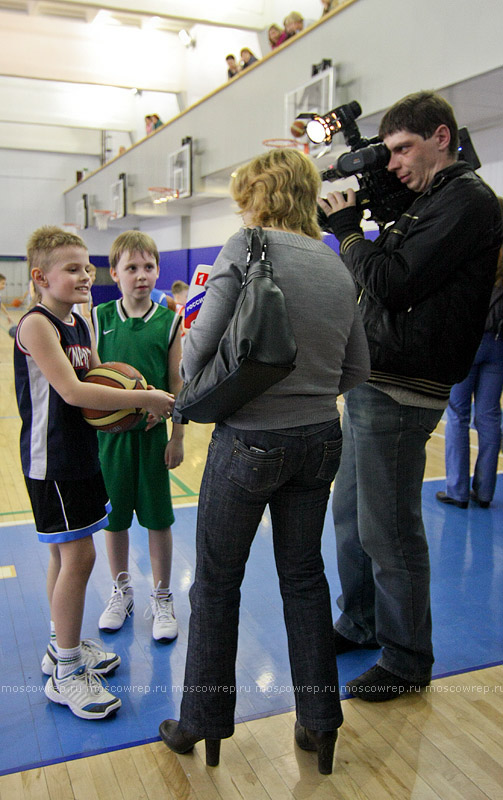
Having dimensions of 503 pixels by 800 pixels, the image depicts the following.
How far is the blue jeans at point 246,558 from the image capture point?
1.51 m

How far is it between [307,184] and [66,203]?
2183 centimetres

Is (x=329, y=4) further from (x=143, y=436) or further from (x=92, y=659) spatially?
(x=92, y=659)

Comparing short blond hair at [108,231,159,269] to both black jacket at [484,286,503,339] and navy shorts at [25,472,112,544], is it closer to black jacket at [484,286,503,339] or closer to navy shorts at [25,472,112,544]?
navy shorts at [25,472,112,544]

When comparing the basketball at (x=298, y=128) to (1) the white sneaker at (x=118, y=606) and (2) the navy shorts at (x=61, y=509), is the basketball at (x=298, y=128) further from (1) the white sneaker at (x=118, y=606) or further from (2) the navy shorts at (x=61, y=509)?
(2) the navy shorts at (x=61, y=509)

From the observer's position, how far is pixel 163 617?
2.36 m

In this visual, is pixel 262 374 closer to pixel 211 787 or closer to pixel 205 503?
pixel 205 503

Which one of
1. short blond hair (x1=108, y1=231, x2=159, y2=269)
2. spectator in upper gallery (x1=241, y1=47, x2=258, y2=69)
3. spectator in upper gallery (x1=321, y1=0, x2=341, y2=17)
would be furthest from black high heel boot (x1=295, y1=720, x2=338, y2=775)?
spectator in upper gallery (x1=241, y1=47, x2=258, y2=69)

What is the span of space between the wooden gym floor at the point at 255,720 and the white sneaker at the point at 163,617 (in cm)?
5

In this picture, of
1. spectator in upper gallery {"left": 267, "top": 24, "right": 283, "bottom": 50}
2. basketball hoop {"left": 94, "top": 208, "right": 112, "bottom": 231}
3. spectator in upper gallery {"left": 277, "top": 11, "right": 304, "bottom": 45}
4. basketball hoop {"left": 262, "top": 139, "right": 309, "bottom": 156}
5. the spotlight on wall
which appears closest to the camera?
basketball hoop {"left": 262, "top": 139, "right": 309, "bottom": 156}

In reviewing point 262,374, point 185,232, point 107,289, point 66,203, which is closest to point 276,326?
point 262,374

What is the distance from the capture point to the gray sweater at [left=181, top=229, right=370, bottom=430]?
1454 mm

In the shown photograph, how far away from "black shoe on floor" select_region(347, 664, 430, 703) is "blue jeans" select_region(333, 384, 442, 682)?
0.9 inches

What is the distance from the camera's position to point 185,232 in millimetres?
14078

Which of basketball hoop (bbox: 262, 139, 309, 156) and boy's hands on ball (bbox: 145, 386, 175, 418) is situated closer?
boy's hands on ball (bbox: 145, 386, 175, 418)
